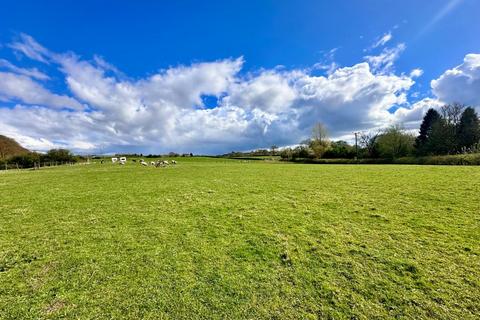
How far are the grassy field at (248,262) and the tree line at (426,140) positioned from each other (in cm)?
4229

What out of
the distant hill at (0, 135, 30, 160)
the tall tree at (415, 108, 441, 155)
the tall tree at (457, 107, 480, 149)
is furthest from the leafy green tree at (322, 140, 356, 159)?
the distant hill at (0, 135, 30, 160)

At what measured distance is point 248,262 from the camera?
4.41m

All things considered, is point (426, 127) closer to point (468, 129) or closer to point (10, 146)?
point (468, 129)

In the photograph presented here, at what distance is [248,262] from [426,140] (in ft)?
211

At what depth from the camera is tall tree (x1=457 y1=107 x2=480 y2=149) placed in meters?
42.9

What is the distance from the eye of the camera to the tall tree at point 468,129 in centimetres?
4292

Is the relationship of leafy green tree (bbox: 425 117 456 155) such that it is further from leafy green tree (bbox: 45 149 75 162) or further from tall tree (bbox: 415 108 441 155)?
leafy green tree (bbox: 45 149 75 162)

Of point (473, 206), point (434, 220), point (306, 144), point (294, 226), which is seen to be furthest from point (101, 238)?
point (306, 144)

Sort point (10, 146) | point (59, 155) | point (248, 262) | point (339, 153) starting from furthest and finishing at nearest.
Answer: point (10, 146) → point (59, 155) → point (339, 153) → point (248, 262)

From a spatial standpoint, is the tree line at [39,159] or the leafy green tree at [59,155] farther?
the leafy green tree at [59,155]

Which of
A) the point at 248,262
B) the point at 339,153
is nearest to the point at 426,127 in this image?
the point at 339,153

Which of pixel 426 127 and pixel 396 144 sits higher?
pixel 426 127

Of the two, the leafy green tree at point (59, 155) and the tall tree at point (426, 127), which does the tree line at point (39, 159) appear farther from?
the tall tree at point (426, 127)

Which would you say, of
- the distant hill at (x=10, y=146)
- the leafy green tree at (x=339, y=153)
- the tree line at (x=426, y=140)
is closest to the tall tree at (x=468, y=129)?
the tree line at (x=426, y=140)
